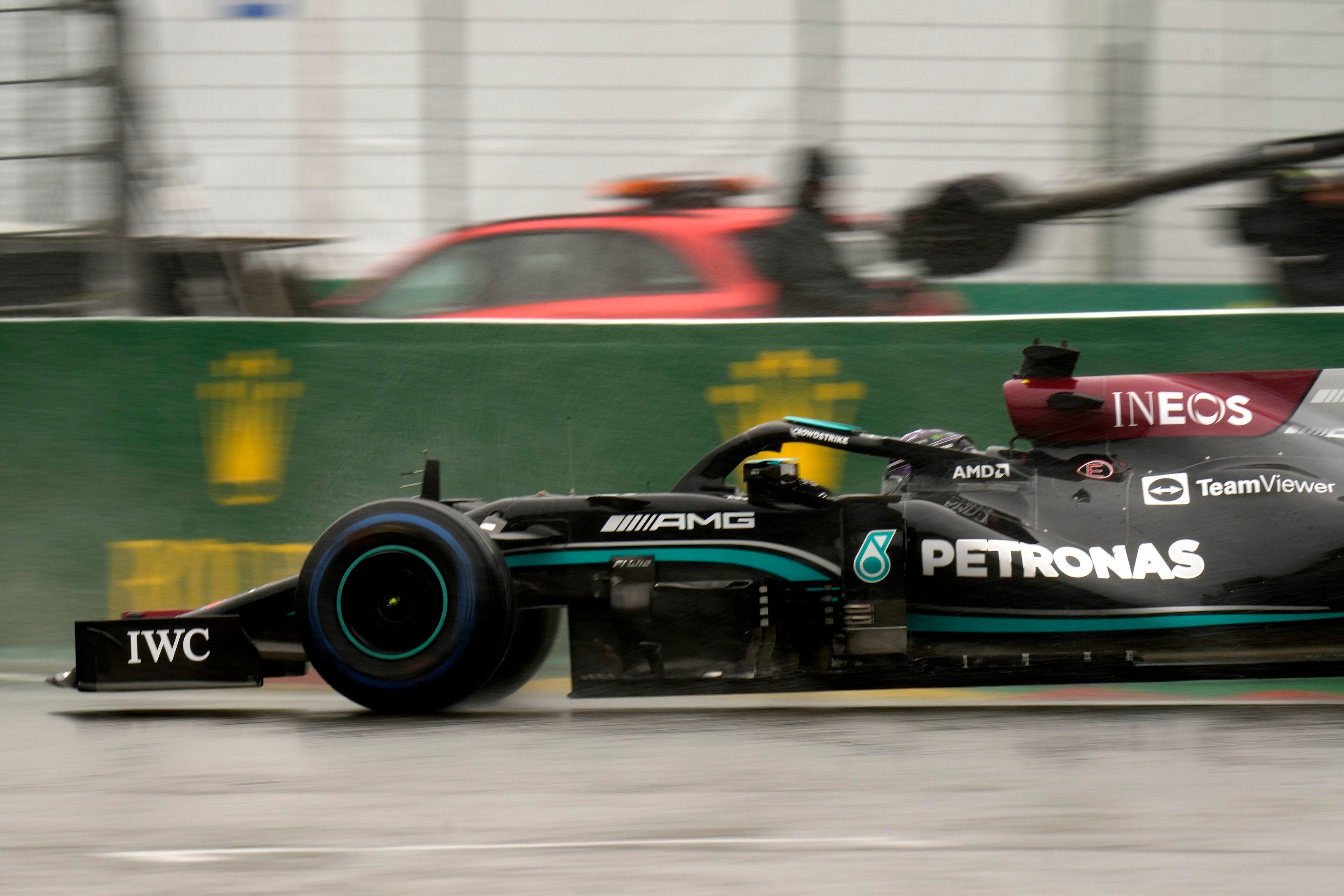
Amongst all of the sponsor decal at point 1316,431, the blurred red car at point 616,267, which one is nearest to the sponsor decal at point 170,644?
the blurred red car at point 616,267

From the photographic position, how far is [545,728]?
4.93 m

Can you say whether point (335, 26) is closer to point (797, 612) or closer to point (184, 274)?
point (184, 274)

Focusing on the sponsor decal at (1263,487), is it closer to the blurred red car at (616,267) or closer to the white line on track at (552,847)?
the blurred red car at (616,267)

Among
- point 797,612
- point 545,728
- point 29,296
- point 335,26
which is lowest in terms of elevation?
point 545,728

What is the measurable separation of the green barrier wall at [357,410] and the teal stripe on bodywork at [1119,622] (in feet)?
4.55

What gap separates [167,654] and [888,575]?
2390 millimetres

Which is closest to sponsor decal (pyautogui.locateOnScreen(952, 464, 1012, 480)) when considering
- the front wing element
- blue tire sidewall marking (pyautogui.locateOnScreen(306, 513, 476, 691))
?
blue tire sidewall marking (pyautogui.locateOnScreen(306, 513, 476, 691))

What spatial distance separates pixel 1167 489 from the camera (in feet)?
16.6

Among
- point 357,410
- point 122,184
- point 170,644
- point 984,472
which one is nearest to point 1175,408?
point 984,472

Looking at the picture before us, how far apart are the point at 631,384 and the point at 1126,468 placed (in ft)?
6.76

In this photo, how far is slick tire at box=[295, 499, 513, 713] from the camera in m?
5.02

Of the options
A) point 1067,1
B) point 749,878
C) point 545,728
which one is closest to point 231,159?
point 545,728

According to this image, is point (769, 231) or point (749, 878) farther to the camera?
point (769, 231)

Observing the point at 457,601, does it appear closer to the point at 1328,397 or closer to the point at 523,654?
the point at 523,654
